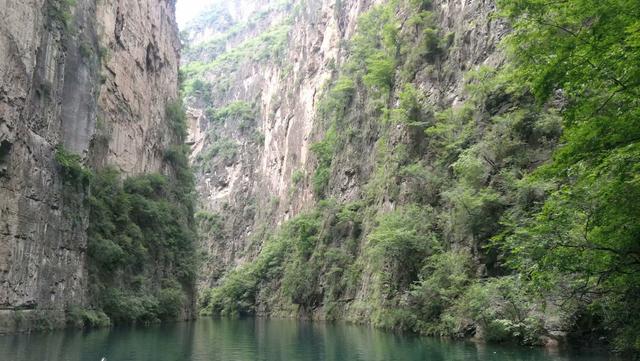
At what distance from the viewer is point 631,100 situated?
9062mm

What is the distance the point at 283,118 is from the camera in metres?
81.9

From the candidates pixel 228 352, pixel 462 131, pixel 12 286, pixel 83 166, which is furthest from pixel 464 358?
pixel 83 166

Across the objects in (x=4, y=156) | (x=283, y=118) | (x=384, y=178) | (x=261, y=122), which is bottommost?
(x=4, y=156)

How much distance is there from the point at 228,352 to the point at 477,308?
913 centimetres

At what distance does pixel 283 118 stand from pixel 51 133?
54.7 metres

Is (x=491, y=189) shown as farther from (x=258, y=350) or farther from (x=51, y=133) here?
(x=51, y=133)

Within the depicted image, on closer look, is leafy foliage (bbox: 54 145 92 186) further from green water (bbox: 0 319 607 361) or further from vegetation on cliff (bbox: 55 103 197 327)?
green water (bbox: 0 319 607 361)

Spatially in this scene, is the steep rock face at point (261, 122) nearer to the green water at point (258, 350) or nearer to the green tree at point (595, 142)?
the green water at point (258, 350)

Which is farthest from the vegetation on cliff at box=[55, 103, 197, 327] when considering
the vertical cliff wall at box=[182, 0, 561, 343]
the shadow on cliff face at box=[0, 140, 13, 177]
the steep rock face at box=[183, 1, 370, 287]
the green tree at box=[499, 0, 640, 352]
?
the green tree at box=[499, 0, 640, 352]

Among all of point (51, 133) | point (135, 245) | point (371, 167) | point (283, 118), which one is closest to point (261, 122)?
point (283, 118)

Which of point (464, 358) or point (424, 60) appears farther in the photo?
point (424, 60)

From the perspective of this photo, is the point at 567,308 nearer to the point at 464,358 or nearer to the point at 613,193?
the point at 464,358

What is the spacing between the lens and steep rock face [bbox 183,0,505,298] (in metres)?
35.4

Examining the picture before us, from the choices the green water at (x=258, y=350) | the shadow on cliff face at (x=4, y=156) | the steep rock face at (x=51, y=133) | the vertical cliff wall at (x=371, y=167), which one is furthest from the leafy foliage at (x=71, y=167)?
the vertical cliff wall at (x=371, y=167)
